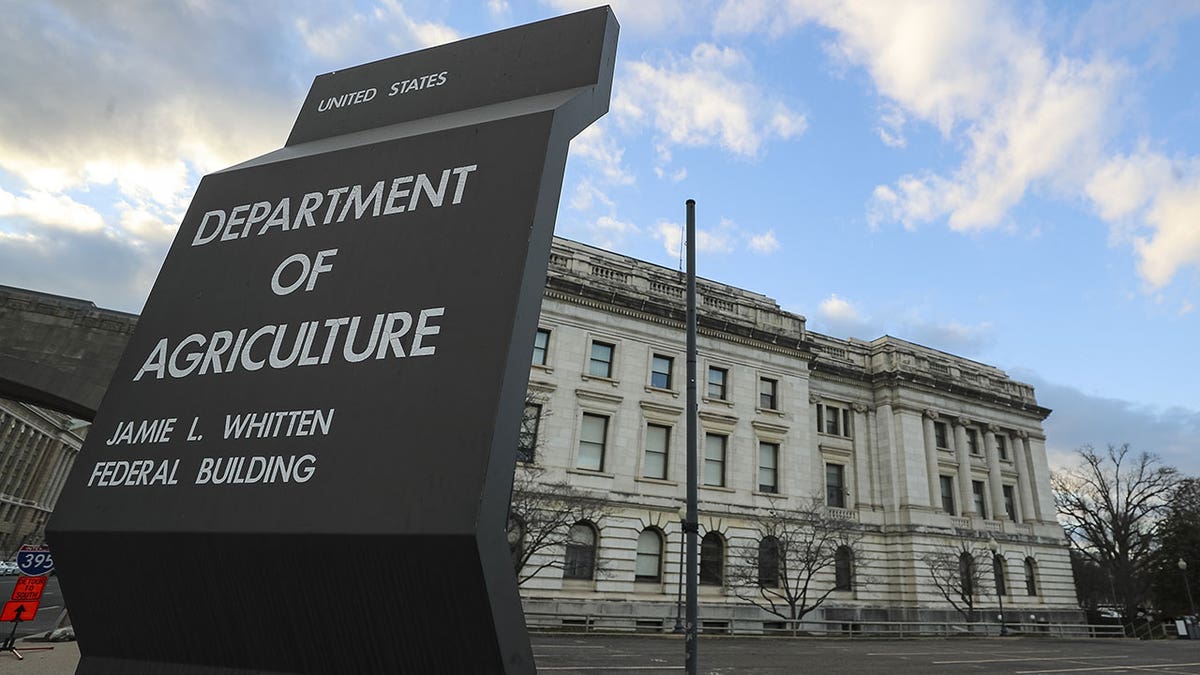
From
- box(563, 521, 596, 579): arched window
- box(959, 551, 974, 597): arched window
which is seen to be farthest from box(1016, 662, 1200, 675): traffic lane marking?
box(563, 521, 596, 579): arched window

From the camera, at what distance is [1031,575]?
129 feet

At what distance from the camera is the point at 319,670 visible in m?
2.51

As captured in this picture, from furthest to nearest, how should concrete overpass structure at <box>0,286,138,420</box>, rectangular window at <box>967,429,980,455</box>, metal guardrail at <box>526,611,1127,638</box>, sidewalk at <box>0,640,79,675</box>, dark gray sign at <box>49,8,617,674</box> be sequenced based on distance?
rectangular window at <box>967,429,980,455</box>, metal guardrail at <box>526,611,1127,638</box>, concrete overpass structure at <box>0,286,138,420</box>, sidewalk at <box>0,640,79,675</box>, dark gray sign at <box>49,8,617,674</box>

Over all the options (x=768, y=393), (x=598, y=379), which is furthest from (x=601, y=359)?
(x=768, y=393)

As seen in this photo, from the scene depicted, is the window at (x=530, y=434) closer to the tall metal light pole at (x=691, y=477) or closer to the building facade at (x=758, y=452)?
the building facade at (x=758, y=452)

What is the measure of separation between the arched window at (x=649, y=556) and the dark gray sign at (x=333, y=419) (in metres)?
26.8

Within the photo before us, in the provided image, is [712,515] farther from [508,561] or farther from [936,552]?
[508,561]

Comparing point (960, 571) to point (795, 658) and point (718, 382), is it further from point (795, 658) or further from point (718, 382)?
point (795, 658)

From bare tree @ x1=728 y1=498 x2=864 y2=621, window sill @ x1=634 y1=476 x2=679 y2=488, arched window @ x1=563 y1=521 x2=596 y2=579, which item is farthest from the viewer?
window sill @ x1=634 y1=476 x2=679 y2=488

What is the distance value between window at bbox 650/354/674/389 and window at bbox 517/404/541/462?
646 cm

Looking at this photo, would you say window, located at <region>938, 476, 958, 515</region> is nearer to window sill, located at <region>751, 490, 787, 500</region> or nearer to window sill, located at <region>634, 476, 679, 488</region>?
window sill, located at <region>751, 490, 787, 500</region>

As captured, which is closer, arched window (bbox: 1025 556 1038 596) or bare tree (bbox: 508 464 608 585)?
bare tree (bbox: 508 464 608 585)

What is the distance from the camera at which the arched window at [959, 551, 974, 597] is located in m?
34.0

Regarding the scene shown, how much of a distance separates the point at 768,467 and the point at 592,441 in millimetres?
9827
